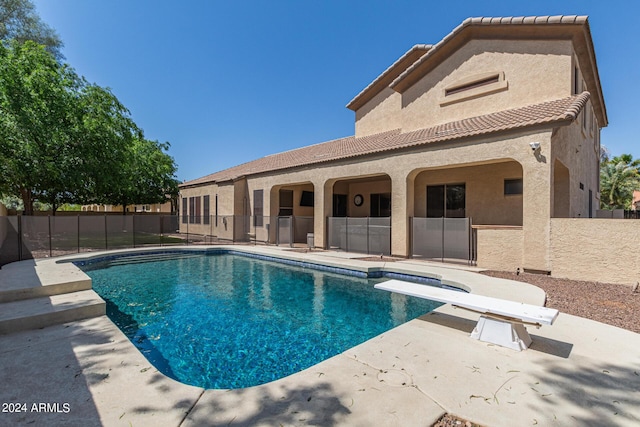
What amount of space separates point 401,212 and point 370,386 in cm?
966

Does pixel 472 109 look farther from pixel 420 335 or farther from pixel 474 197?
pixel 420 335

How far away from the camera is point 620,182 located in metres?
30.5

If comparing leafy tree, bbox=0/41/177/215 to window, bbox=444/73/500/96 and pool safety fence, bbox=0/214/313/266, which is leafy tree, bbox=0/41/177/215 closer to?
pool safety fence, bbox=0/214/313/266

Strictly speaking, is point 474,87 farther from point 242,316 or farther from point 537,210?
point 242,316

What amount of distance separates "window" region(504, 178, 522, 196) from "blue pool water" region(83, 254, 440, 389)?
706 centimetres

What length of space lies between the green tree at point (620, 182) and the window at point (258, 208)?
35.9 metres

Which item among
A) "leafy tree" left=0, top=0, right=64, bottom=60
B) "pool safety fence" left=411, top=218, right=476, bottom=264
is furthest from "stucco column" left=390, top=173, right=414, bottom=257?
"leafy tree" left=0, top=0, right=64, bottom=60

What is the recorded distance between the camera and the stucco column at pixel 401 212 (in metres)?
11.8

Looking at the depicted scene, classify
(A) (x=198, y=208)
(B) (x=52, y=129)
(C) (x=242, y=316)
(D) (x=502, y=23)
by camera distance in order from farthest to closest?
(A) (x=198, y=208) → (B) (x=52, y=129) → (D) (x=502, y=23) → (C) (x=242, y=316)

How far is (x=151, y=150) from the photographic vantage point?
29.7 meters

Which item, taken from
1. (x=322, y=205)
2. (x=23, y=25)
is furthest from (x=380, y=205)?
(x=23, y=25)

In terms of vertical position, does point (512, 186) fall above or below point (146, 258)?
above

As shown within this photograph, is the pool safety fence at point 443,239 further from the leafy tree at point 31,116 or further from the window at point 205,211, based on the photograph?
the leafy tree at point 31,116

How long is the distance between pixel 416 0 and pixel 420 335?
1578cm
